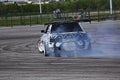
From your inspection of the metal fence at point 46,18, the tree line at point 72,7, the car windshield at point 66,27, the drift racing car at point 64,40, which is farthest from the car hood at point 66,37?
the tree line at point 72,7

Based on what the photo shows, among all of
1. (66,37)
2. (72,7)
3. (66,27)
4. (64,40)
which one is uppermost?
(72,7)

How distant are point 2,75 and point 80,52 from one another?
23.1ft

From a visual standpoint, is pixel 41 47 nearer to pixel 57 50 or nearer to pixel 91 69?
pixel 57 50

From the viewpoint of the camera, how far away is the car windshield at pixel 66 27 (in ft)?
64.1

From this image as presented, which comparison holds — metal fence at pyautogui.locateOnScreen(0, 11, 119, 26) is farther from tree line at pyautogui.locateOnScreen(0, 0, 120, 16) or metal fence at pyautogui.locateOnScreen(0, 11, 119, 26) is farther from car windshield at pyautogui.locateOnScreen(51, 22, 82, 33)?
car windshield at pyautogui.locateOnScreen(51, 22, 82, 33)

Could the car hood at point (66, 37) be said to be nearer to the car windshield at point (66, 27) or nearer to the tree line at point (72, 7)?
the car windshield at point (66, 27)

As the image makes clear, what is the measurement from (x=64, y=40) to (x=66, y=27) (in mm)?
835

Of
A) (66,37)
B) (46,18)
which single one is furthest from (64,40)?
(46,18)

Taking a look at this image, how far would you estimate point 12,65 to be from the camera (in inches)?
636

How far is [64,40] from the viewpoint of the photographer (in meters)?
19.0

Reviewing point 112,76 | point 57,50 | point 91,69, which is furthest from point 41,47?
point 112,76

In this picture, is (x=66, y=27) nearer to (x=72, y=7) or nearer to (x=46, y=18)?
(x=46, y=18)

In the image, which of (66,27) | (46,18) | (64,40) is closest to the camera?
(64,40)

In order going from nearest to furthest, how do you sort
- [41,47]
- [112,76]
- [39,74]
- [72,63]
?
[112,76] → [39,74] → [72,63] → [41,47]
